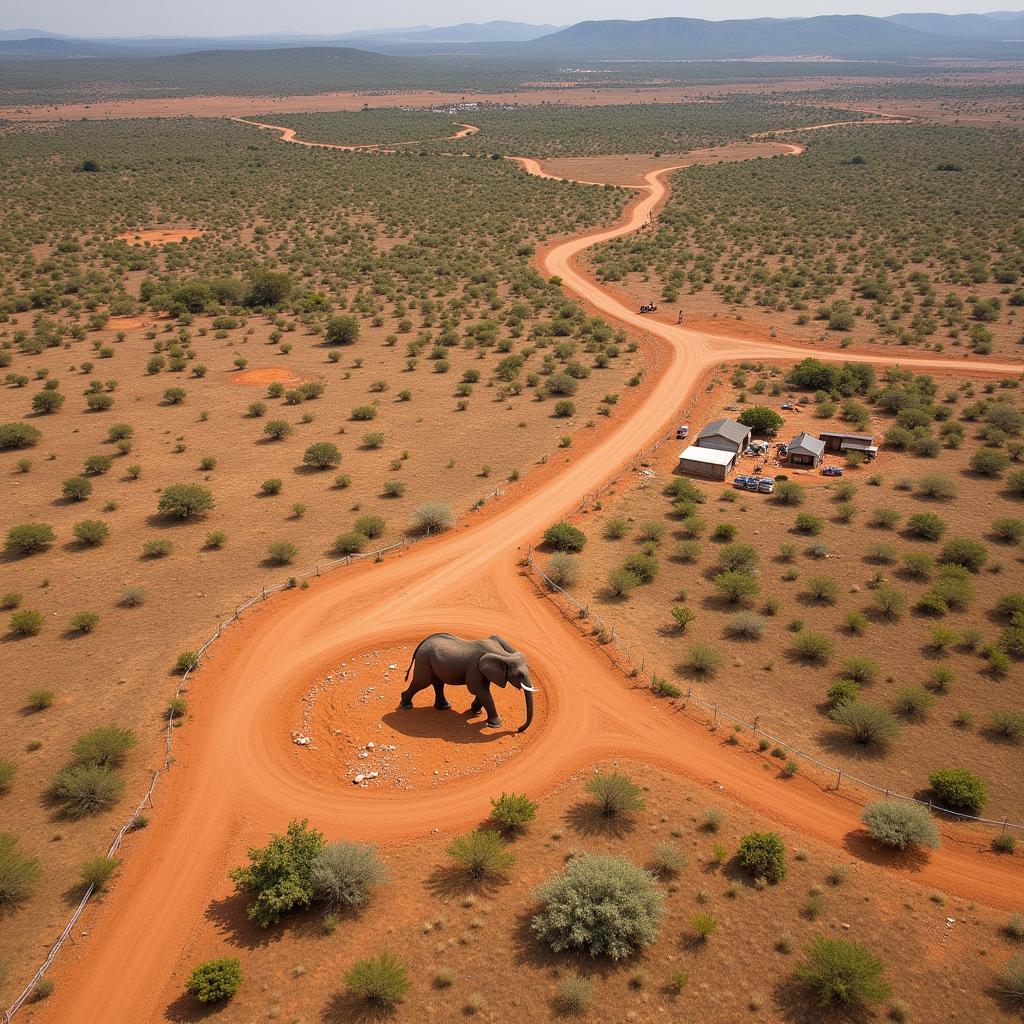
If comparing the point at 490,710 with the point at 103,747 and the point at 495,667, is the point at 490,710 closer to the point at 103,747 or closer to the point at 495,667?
the point at 495,667

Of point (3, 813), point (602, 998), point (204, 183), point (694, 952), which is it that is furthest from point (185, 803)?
point (204, 183)

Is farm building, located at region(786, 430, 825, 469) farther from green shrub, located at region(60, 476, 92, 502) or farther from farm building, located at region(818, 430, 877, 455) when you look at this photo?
green shrub, located at region(60, 476, 92, 502)

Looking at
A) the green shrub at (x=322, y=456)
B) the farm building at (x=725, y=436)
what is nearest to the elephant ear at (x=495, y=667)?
the green shrub at (x=322, y=456)

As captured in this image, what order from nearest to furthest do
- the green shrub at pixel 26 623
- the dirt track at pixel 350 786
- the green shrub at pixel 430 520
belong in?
the dirt track at pixel 350 786, the green shrub at pixel 26 623, the green shrub at pixel 430 520

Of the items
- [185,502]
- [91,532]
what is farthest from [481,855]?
[91,532]

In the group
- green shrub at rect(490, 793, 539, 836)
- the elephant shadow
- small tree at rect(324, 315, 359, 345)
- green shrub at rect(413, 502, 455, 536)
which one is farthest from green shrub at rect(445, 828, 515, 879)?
small tree at rect(324, 315, 359, 345)

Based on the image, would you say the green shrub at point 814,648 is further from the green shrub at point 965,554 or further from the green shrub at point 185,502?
the green shrub at point 185,502
